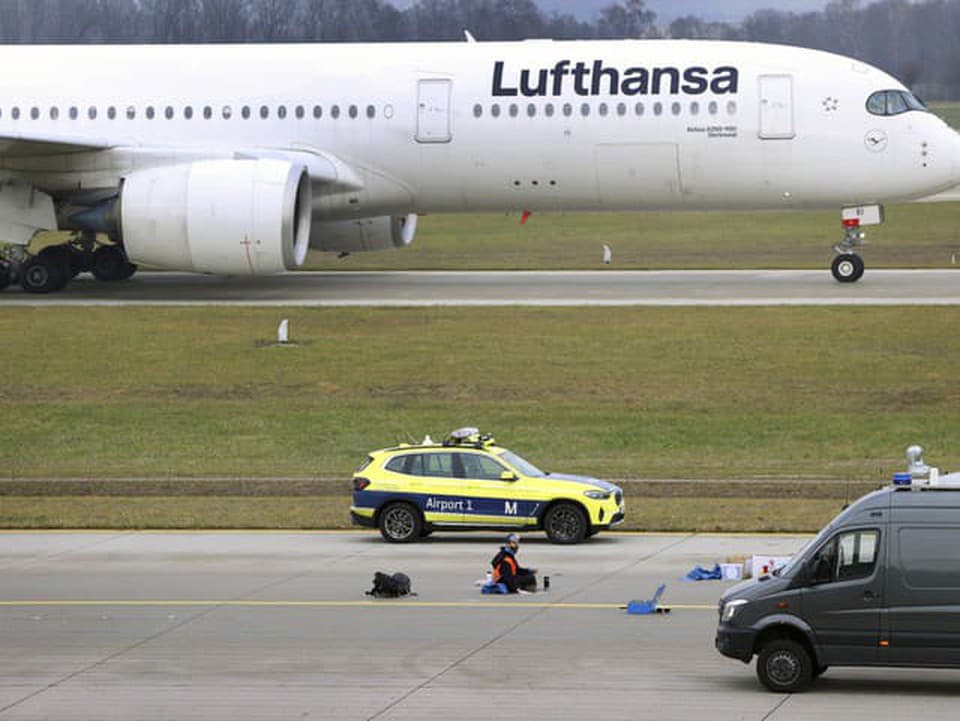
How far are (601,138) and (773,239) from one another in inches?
996

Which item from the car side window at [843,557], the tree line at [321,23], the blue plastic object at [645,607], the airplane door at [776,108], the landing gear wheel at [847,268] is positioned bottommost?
the blue plastic object at [645,607]

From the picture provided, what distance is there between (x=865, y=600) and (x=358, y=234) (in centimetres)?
3820

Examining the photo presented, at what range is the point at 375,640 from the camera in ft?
72.1

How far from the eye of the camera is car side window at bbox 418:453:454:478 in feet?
94.4

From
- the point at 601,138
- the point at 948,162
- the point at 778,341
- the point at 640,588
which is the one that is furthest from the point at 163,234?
the point at 640,588

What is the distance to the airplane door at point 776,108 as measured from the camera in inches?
1996

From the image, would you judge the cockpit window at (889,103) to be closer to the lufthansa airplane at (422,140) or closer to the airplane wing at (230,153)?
the lufthansa airplane at (422,140)

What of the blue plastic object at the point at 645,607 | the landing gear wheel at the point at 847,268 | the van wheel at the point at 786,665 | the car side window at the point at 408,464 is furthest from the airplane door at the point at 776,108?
the van wheel at the point at 786,665

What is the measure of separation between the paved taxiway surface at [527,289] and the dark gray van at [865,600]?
30537 millimetres

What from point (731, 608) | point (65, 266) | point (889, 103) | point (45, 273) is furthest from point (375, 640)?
point (65, 266)

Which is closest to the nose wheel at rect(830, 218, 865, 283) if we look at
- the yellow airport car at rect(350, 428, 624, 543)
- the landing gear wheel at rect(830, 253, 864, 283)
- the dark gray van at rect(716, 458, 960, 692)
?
the landing gear wheel at rect(830, 253, 864, 283)

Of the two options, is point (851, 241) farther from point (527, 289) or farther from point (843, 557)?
point (843, 557)

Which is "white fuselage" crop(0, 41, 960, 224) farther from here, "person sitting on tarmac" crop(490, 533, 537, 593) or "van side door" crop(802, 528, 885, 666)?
"van side door" crop(802, 528, 885, 666)

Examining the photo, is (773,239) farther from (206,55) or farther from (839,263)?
(206,55)
